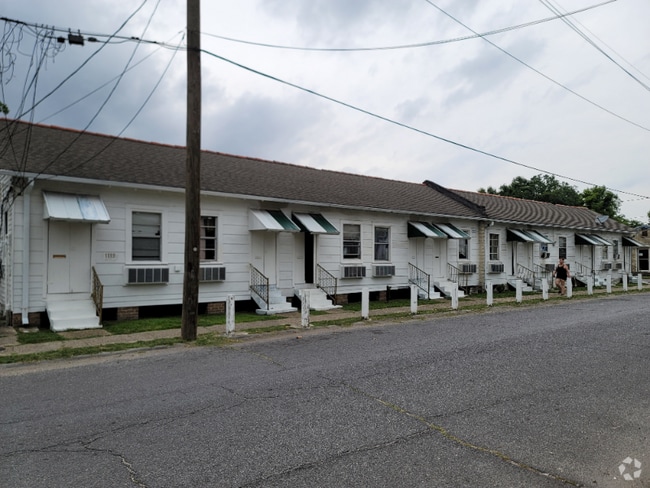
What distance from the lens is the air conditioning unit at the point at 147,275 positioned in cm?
1290

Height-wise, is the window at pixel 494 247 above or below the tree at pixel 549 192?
below

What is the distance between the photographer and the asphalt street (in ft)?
12.6

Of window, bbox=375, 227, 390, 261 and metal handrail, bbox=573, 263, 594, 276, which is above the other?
window, bbox=375, 227, 390, 261

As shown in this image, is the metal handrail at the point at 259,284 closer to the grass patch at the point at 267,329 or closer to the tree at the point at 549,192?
the grass patch at the point at 267,329

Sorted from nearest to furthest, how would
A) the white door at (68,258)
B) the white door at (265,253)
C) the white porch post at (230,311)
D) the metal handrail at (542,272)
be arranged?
the white porch post at (230,311) → the white door at (68,258) → the white door at (265,253) → the metal handrail at (542,272)

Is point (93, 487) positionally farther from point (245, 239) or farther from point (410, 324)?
point (245, 239)

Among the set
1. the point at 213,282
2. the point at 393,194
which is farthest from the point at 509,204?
the point at 213,282

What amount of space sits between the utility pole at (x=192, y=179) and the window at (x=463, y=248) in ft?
50.5

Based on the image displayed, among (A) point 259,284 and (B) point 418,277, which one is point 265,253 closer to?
(A) point 259,284

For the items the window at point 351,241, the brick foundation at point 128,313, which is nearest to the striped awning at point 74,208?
the brick foundation at point 128,313

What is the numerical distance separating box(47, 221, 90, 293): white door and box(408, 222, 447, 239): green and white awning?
40.6 ft

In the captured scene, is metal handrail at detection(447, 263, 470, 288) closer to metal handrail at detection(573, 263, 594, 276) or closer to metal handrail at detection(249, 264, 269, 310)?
metal handrail at detection(249, 264, 269, 310)

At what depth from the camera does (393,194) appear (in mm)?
→ 21531

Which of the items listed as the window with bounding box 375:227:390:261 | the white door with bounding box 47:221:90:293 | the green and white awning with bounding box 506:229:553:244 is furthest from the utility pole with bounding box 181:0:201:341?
the green and white awning with bounding box 506:229:553:244
